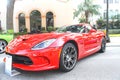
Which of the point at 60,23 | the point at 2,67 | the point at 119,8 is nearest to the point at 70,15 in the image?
the point at 60,23

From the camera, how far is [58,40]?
481cm

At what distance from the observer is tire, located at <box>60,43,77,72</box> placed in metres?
4.81

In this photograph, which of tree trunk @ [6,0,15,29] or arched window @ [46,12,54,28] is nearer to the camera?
tree trunk @ [6,0,15,29]

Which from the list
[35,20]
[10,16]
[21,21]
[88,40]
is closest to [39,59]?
[88,40]

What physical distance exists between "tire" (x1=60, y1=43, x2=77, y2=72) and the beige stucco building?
21.3 m

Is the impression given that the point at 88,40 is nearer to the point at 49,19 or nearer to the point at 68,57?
the point at 68,57

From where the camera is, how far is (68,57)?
5.06 meters

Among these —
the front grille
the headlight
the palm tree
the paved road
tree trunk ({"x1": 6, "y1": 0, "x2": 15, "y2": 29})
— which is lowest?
the paved road

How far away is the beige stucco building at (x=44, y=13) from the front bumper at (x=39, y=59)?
861 inches

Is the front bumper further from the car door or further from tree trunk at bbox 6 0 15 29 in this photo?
tree trunk at bbox 6 0 15 29

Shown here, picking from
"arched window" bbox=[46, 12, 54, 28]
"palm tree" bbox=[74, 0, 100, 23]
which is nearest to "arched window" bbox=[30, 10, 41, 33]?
"arched window" bbox=[46, 12, 54, 28]

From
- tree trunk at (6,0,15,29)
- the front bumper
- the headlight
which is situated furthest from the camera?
tree trunk at (6,0,15,29)

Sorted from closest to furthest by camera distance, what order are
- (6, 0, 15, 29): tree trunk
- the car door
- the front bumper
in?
1. the front bumper
2. the car door
3. (6, 0, 15, 29): tree trunk

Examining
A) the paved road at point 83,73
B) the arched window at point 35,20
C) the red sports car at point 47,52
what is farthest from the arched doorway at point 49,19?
the red sports car at point 47,52
